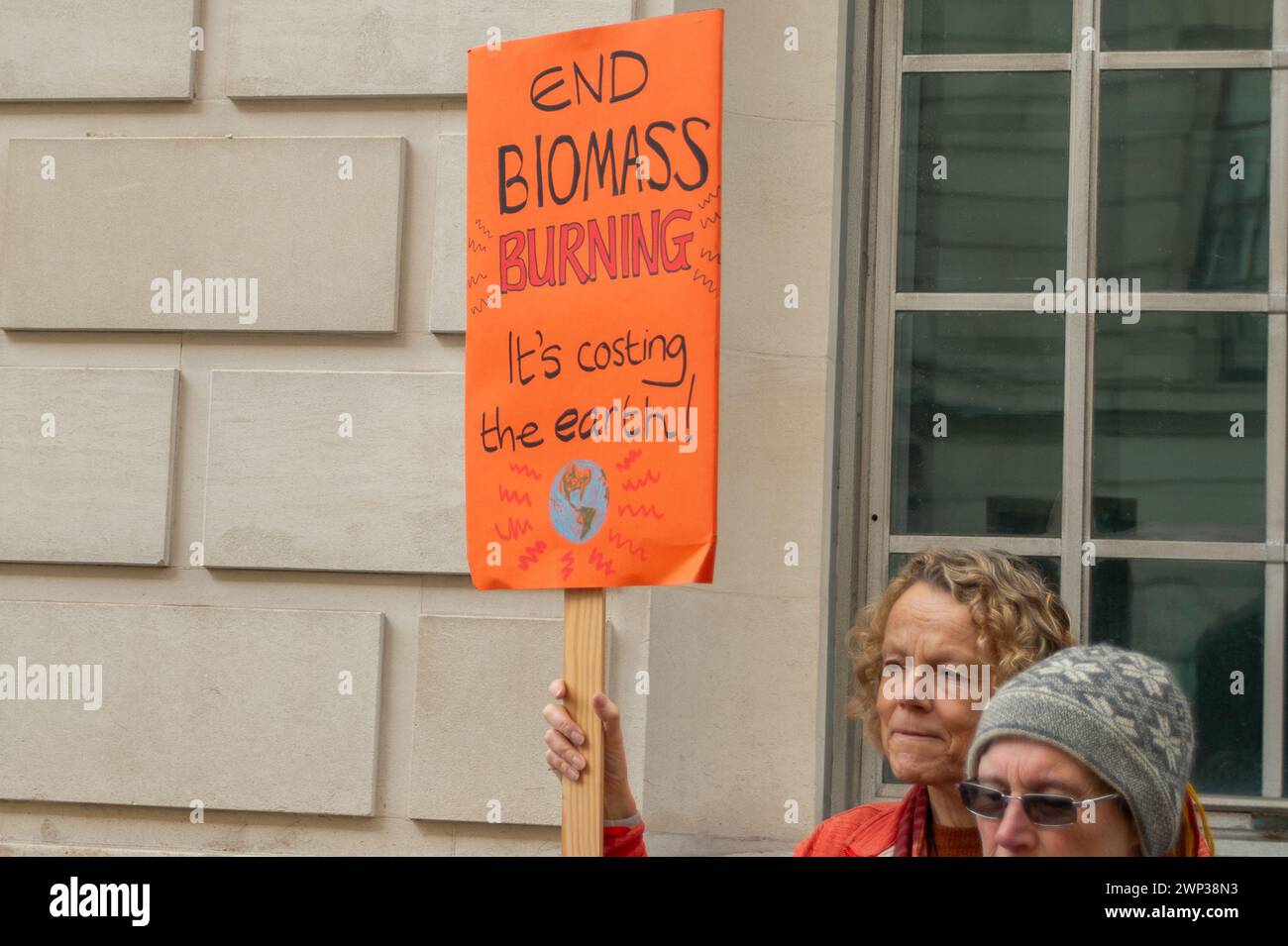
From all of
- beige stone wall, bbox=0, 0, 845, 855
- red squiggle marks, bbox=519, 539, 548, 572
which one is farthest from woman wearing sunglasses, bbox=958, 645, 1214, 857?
beige stone wall, bbox=0, 0, 845, 855

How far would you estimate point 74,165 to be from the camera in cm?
477

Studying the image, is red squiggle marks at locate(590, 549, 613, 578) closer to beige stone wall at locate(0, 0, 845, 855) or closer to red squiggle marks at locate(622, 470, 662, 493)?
red squiggle marks at locate(622, 470, 662, 493)

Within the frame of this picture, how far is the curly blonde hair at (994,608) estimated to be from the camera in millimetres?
2938

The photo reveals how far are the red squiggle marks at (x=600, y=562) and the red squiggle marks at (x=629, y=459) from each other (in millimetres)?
170

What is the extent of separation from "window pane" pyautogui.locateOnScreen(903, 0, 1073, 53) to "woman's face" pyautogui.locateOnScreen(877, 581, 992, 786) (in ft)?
8.27

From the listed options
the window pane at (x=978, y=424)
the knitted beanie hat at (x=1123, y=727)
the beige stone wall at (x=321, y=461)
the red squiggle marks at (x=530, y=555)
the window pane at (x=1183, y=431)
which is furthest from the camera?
the window pane at (x=978, y=424)

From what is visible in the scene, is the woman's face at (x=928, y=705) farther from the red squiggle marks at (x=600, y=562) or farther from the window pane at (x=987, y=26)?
the window pane at (x=987, y=26)

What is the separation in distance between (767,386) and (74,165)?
2.41 m

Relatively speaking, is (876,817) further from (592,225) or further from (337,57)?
(337,57)

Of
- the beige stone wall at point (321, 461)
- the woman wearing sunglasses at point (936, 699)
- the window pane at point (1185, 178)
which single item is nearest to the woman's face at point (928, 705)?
the woman wearing sunglasses at point (936, 699)

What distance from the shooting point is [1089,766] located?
1.98 m

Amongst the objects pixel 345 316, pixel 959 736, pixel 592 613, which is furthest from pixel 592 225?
pixel 345 316

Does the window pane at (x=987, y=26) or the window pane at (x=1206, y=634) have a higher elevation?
the window pane at (x=987, y=26)

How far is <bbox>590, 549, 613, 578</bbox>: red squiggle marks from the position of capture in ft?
9.12
